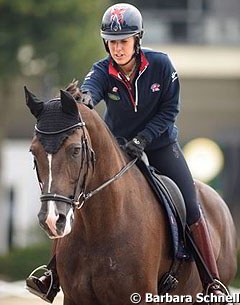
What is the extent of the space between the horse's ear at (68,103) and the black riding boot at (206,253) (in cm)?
186

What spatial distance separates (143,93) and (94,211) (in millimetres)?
1090

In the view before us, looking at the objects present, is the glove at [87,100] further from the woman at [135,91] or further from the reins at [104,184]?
the reins at [104,184]

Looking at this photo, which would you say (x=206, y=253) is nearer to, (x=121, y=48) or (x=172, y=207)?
(x=172, y=207)

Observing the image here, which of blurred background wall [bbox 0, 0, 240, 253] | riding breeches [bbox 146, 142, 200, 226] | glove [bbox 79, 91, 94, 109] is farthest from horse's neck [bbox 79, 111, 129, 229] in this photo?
blurred background wall [bbox 0, 0, 240, 253]

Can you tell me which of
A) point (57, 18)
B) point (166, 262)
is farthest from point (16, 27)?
point (166, 262)

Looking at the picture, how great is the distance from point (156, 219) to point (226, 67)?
23625mm

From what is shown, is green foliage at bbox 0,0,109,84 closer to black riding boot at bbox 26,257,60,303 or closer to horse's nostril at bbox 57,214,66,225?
black riding boot at bbox 26,257,60,303

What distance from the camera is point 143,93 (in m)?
8.60

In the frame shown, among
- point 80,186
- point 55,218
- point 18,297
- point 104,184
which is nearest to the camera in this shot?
point 55,218

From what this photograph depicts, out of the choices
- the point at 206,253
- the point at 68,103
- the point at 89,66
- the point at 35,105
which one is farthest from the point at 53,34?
the point at 68,103

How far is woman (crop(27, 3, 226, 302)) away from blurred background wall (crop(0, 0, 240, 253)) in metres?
13.7

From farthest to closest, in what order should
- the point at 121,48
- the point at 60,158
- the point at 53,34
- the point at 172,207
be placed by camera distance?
the point at 53,34
the point at 172,207
the point at 121,48
the point at 60,158

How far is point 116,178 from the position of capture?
26.6ft

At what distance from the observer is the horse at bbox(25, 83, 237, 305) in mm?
7410
